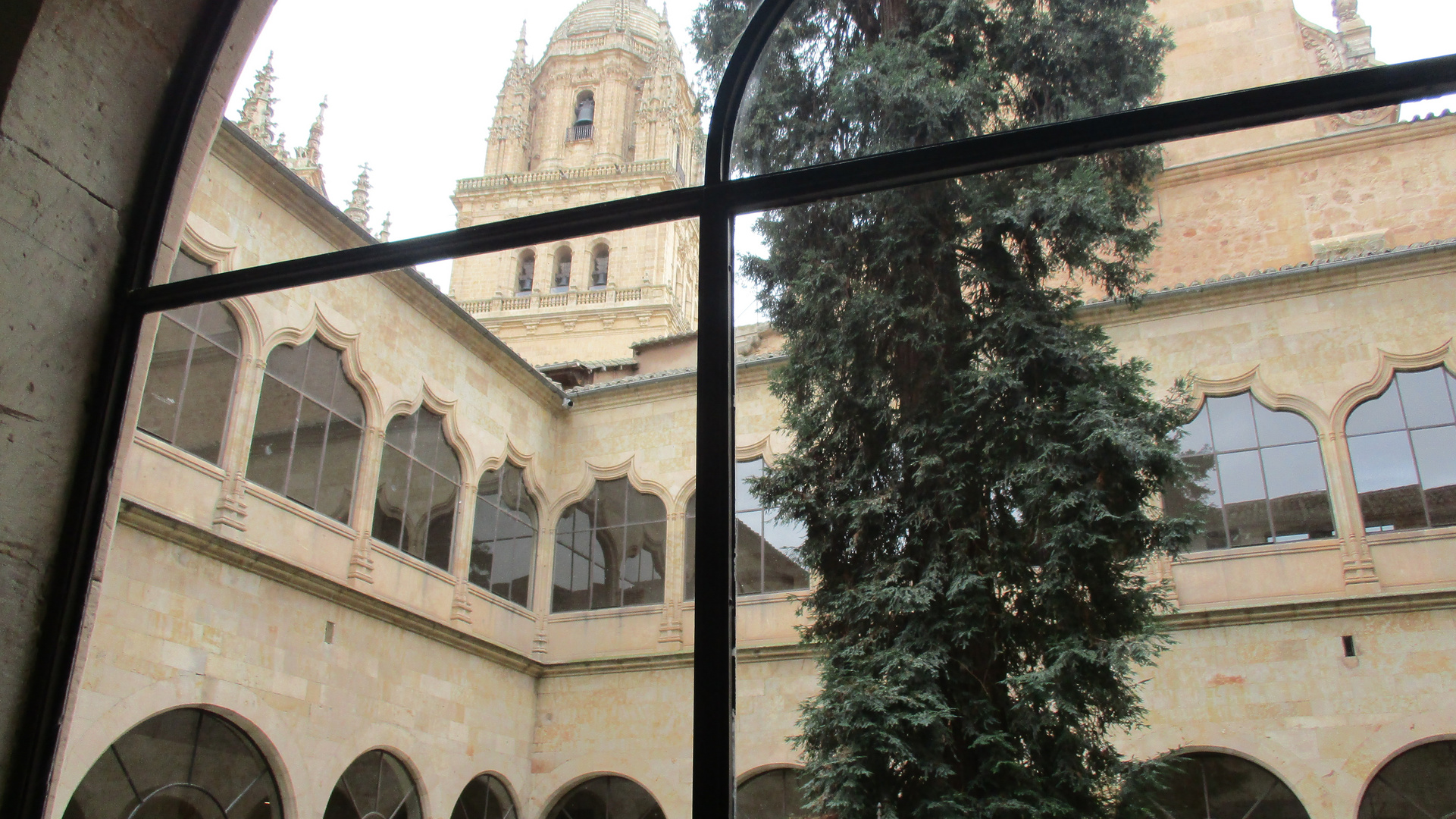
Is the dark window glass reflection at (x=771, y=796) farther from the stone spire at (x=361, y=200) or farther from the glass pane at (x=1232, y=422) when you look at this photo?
the stone spire at (x=361, y=200)

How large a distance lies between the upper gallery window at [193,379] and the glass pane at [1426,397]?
31.6 feet

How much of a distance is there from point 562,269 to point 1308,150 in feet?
54.0

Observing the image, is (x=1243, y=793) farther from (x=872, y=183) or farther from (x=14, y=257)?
(x=14, y=257)

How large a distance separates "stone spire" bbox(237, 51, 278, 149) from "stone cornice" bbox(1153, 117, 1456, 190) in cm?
1306

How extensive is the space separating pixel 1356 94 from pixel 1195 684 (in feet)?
28.4

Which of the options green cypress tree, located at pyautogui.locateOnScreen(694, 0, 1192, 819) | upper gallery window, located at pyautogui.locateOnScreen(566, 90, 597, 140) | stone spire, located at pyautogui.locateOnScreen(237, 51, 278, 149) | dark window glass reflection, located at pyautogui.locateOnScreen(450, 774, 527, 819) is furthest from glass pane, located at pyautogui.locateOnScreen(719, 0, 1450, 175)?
upper gallery window, located at pyautogui.locateOnScreen(566, 90, 597, 140)

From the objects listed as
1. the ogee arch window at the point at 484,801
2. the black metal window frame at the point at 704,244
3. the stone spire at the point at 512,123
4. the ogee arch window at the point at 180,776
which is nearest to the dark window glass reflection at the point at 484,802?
the ogee arch window at the point at 484,801

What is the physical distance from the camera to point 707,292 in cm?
171

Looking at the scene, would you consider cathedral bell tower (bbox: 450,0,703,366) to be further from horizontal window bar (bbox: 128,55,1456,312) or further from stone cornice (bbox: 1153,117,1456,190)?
horizontal window bar (bbox: 128,55,1456,312)

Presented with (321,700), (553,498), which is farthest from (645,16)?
(321,700)

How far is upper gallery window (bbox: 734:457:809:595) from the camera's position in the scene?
36.4 feet

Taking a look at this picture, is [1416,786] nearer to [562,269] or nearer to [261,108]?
[261,108]

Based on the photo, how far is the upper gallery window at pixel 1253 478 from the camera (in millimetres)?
9484

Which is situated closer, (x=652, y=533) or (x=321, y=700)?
(x=321, y=700)
